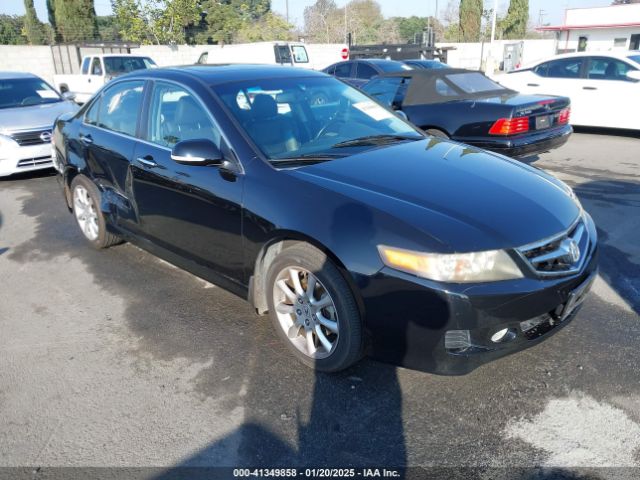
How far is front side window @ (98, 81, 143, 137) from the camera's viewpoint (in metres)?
4.21

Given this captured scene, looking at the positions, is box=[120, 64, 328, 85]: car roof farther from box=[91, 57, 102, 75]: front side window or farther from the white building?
the white building

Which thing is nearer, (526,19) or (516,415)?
(516,415)

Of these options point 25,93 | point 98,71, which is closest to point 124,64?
point 98,71

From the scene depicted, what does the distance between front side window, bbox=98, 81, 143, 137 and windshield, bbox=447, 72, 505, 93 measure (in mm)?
4933

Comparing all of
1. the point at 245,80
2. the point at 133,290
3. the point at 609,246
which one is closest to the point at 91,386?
the point at 133,290

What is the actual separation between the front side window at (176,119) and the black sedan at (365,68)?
8.61 meters

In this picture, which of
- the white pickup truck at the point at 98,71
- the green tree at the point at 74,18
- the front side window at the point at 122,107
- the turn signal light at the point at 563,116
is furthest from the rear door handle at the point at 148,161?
the green tree at the point at 74,18

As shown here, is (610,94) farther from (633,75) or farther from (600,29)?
(600,29)

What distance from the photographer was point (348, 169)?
10.3ft

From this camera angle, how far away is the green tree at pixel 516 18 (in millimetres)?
52906

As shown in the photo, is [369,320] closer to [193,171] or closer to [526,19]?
[193,171]

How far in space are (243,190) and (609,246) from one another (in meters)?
3.53

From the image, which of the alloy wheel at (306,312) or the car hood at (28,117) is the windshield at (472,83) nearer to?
the alloy wheel at (306,312)

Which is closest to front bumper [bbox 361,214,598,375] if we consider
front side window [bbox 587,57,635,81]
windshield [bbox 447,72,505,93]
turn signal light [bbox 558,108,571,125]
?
turn signal light [bbox 558,108,571,125]
